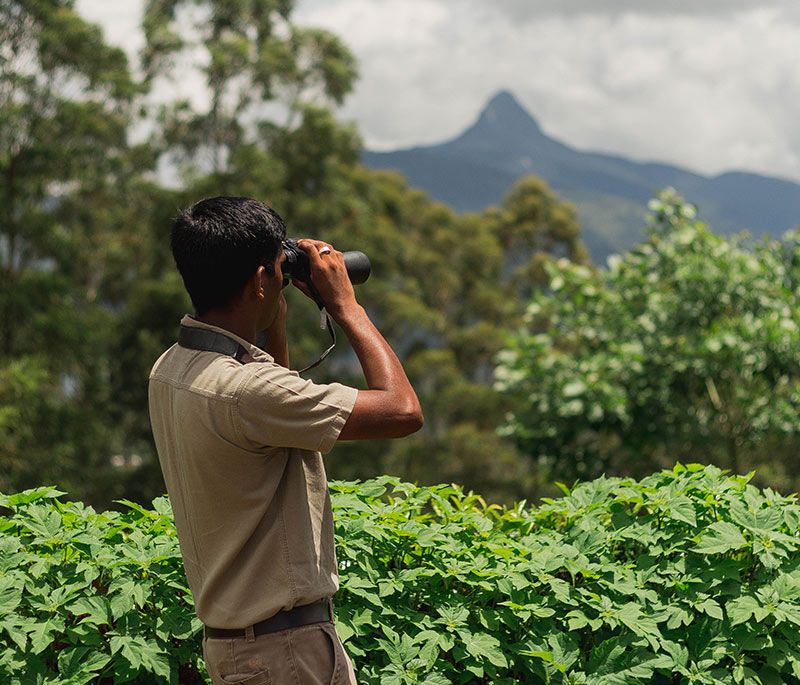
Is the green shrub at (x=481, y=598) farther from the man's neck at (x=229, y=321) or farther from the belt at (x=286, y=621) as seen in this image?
the man's neck at (x=229, y=321)

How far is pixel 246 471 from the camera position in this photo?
4.98 feet

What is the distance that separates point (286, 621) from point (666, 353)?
553 cm

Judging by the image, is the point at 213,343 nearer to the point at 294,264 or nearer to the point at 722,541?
the point at 294,264

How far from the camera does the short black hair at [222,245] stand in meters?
1.51

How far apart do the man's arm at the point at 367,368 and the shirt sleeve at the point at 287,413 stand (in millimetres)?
30

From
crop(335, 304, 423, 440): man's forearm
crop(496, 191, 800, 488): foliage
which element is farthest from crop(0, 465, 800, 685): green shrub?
crop(496, 191, 800, 488): foliage

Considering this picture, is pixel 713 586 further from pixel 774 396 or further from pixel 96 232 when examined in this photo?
pixel 96 232

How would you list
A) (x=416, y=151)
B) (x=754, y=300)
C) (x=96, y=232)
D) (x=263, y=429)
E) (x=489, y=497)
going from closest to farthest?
(x=263, y=429) < (x=754, y=300) < (x=96, y=232) < (x=489, y=497) < (x=416, y=151)

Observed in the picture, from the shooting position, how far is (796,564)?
2.24 meters

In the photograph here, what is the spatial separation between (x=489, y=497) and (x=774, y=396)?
14.1 meters

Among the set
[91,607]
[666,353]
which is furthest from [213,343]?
[666,353]

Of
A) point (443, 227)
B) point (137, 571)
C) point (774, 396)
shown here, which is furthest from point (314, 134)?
point (137, 571)

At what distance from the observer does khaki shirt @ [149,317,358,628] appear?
147cm

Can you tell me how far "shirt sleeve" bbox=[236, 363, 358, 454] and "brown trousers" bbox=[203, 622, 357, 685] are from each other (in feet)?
1.10
